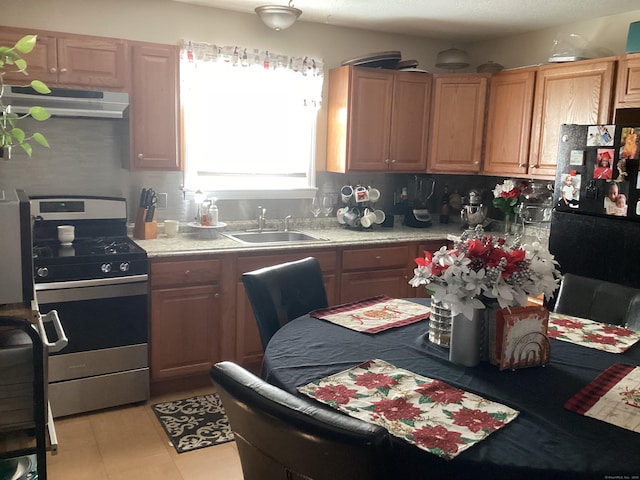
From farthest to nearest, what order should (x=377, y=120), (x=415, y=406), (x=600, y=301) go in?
1. (x=377, y=120)
2. (x=600, y=301)
3. (x=415, y=406)

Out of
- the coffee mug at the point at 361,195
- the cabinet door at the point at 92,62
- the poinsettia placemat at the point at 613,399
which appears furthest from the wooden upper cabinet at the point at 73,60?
the poinsettia placemat at the point at 613,399

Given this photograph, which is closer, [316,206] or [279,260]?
[279,260]

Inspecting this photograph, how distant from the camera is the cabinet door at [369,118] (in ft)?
12.8

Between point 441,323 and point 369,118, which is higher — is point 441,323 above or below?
below

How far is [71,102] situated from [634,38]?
9.91 ft

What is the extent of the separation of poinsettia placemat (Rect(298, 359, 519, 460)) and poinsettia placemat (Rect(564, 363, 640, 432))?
8.0 inches

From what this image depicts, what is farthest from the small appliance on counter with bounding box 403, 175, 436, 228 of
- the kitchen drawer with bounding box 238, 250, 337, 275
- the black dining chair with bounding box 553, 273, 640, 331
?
the black dining chair with bounding box 553, 273, 640, 331

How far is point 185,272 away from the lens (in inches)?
124

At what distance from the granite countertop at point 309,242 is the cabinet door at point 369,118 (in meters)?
0.47

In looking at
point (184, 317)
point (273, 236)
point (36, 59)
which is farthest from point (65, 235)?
point (273, 236)

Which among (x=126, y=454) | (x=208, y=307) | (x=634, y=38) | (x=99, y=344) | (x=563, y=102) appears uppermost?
(x=634, y=38)

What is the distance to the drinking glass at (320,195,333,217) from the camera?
421 centimetres

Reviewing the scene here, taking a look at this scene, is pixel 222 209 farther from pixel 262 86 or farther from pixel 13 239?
pixel 13 239

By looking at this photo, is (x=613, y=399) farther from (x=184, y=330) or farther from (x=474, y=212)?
(x=474, y=212)
